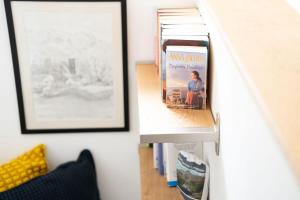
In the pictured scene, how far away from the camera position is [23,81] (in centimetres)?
191

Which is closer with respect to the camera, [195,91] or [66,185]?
[195,91]

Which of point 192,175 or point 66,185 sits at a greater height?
point 192,175

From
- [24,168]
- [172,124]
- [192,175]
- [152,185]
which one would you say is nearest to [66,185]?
[24,168]

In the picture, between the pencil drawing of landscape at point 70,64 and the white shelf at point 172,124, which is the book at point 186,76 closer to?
the white shelf at point 172,124

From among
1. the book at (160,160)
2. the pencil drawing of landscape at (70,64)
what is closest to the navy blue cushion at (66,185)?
the pencil drawing of landscape at (70,64)

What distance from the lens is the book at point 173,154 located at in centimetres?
153

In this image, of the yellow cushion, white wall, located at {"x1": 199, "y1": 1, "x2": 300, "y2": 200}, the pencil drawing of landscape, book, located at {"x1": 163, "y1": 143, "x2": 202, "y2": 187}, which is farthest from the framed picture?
white wall, located at {"x1": 199, "y1": 1, "x2": 300, "y2": 200}

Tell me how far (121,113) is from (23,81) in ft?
1.48

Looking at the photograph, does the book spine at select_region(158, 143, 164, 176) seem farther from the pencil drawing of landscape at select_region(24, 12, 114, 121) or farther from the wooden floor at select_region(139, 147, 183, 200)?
the pencil drawing of landscape at select_region(24, 12, 114, 121)

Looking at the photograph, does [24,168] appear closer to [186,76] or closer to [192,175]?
[192,175]

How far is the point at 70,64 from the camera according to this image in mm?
1882

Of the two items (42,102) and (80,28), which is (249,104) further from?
(42,102)

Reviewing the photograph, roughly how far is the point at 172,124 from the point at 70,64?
0.76 meters

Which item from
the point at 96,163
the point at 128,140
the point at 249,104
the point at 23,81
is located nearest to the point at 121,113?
the point at 128,140
